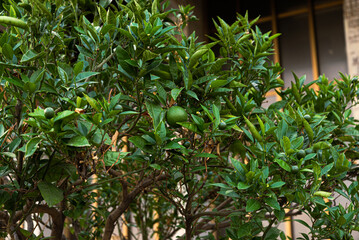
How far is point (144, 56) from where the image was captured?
1132 mm

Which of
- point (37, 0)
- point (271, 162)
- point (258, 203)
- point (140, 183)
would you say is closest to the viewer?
point (37, 0)

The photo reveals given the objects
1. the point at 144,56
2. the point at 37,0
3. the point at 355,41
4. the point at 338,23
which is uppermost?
the point at 338,23

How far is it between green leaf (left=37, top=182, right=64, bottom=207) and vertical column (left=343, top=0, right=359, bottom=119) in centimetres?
273

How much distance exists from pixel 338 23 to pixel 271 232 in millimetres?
2752

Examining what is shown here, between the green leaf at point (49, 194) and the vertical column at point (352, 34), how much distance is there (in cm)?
273

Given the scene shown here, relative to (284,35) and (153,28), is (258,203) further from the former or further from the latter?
(284,35)

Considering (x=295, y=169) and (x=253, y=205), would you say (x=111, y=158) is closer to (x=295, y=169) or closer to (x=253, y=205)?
(x=253, y=205)

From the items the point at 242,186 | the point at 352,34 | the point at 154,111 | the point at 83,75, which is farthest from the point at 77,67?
the point at 352,34

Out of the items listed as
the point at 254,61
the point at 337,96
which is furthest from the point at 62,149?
the point at 337,96

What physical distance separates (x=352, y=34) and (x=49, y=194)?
9.80ft

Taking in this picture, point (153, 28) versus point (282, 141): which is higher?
point (153, 28)

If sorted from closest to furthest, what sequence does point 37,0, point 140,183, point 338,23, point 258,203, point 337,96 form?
point 37,0
point 258,203
point 140,183
point 337,96
point 338,23

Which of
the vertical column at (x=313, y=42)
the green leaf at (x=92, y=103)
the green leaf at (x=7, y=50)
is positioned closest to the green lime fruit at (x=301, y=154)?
the green leaf at (x=92, y=103)

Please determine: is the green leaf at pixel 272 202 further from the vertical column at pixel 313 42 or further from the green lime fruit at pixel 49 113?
the vertical column at pixel 313 42
